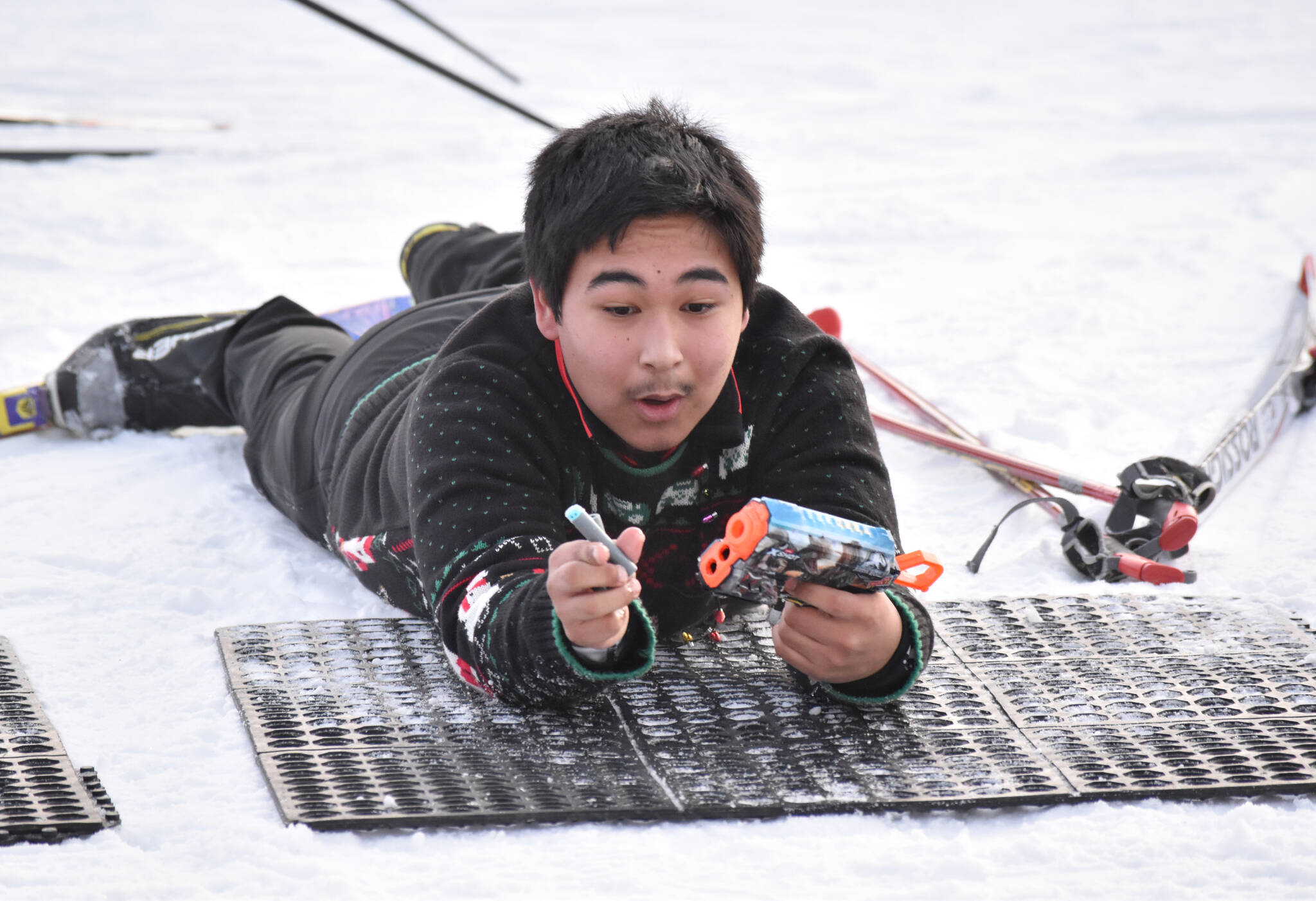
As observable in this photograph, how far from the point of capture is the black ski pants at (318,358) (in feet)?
5.65

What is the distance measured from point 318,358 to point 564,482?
2.87ft

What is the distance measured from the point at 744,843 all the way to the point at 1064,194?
3214 mm

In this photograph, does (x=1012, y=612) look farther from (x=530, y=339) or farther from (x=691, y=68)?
(x=691, y=68)

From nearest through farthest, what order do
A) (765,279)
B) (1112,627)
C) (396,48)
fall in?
(1112,627)
(765,279)
(396,48)

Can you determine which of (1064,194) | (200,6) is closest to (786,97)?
(1064,194)

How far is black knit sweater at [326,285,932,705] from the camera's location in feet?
3.81

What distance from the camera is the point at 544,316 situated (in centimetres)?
126

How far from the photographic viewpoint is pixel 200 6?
6.96 metres

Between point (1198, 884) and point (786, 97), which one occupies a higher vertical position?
point (786, 97)

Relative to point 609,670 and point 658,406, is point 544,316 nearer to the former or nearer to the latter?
point 658,406

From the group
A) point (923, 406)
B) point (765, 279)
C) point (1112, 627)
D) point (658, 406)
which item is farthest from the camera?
point (765, 279)

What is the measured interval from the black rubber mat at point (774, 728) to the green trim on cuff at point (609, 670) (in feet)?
0.30

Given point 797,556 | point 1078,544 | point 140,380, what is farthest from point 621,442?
point 140,380

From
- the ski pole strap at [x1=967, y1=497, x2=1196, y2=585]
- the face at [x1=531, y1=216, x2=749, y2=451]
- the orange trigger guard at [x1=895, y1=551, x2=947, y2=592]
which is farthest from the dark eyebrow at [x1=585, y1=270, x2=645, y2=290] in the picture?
the ski pole strap at [x1=967, y1=497, x2=1196, y2=585]
